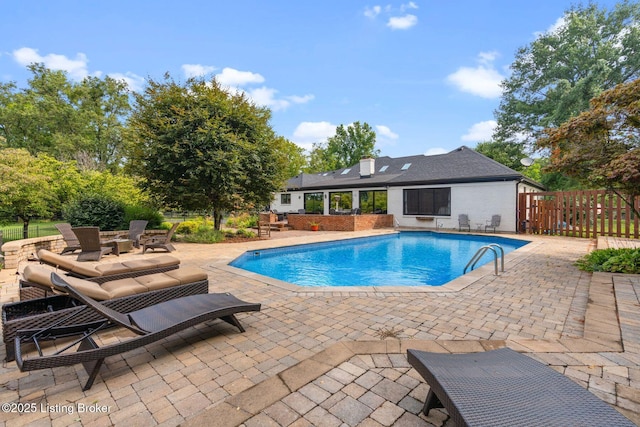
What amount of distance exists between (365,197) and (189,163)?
12933mm

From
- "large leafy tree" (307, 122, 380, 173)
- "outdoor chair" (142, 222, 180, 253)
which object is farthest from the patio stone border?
"large leafy tree" (307, 122, 380, 173)

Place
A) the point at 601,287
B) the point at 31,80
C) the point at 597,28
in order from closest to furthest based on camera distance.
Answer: the point at 601,287
the point at 597,28
the point at 31,80

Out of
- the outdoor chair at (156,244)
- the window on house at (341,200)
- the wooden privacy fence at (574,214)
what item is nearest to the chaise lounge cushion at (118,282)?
the outdoor chair at (156,244)

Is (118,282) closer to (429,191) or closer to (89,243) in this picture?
(89,243)

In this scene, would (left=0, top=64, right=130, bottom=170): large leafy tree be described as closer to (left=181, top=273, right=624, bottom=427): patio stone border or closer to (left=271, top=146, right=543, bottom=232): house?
(left=271, top=146, right=543, bottom=232): house

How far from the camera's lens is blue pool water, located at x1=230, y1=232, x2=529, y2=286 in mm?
7820

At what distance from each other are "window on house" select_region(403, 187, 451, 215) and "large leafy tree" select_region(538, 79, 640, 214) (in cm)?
959

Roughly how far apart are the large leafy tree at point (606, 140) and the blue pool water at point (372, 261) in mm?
3803

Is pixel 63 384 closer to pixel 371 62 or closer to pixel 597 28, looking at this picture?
pixel 371 62

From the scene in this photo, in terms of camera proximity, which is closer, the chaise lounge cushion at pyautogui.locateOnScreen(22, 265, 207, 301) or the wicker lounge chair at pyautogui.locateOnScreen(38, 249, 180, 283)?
the chaise lounge cushion at pyautogui.locateOnScreen(22, 265, 207, 301)

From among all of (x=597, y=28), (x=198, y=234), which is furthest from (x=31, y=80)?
(x=597, y=28)

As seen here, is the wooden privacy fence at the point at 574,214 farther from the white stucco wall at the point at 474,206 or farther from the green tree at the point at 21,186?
the green tree at the point at 21,186

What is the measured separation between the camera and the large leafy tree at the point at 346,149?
139ft

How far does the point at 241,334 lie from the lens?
339 centimetres
